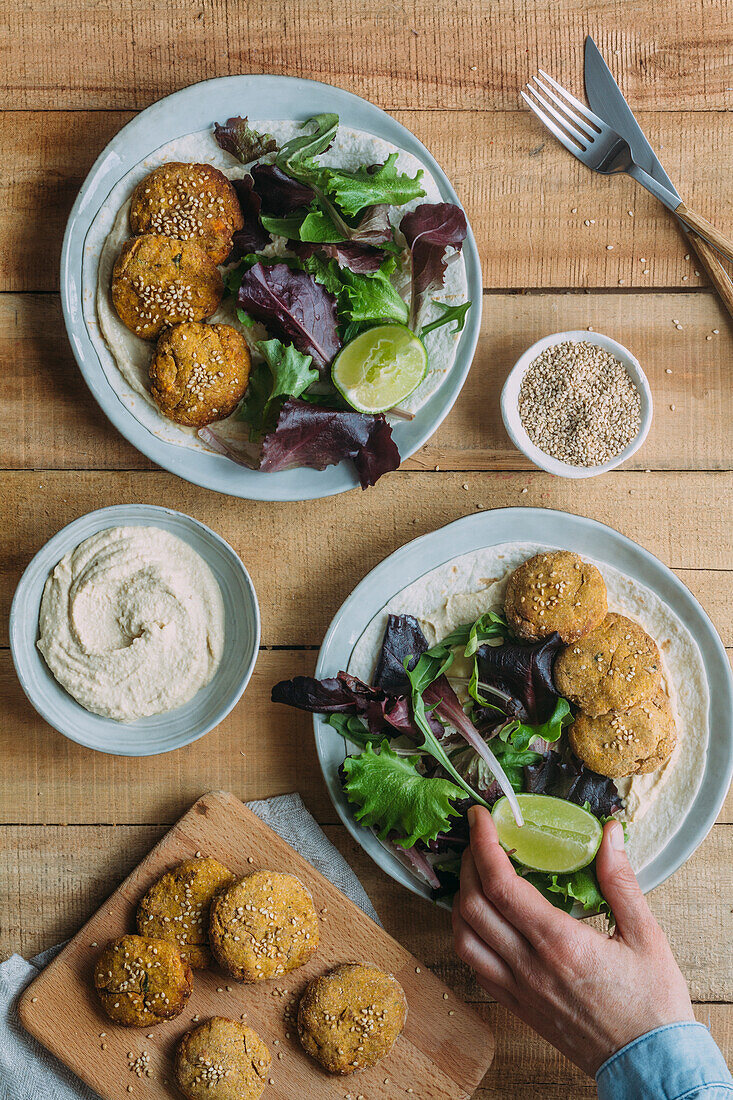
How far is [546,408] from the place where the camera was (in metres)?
2.40

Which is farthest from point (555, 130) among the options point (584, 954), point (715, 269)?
point (584, 954)

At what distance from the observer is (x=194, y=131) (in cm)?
235

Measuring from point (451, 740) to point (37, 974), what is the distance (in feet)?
4.69

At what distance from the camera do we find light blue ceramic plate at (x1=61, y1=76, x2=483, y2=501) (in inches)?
91.1

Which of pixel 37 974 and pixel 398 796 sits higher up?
pixel 398 796

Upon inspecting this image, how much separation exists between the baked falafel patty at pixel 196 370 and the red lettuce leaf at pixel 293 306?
121 mm

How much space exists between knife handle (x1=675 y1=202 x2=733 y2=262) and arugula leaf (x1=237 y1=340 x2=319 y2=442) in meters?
1.19

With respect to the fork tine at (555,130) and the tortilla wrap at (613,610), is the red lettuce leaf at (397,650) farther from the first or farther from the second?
the fork tine at (555,130)

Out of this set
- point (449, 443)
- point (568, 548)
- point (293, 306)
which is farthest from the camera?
point (449, 443)

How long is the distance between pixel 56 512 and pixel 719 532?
2021 millimetres

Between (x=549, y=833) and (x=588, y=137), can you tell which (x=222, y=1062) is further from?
(x=588, y=137)

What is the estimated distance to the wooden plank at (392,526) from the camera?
2535 mm

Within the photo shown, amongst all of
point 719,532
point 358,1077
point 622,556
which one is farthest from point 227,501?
point 358,1077

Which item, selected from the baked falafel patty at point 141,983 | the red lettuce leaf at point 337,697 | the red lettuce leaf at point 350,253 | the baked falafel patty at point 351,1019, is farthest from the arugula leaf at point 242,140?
the baked falafel patty at point 351,1019
